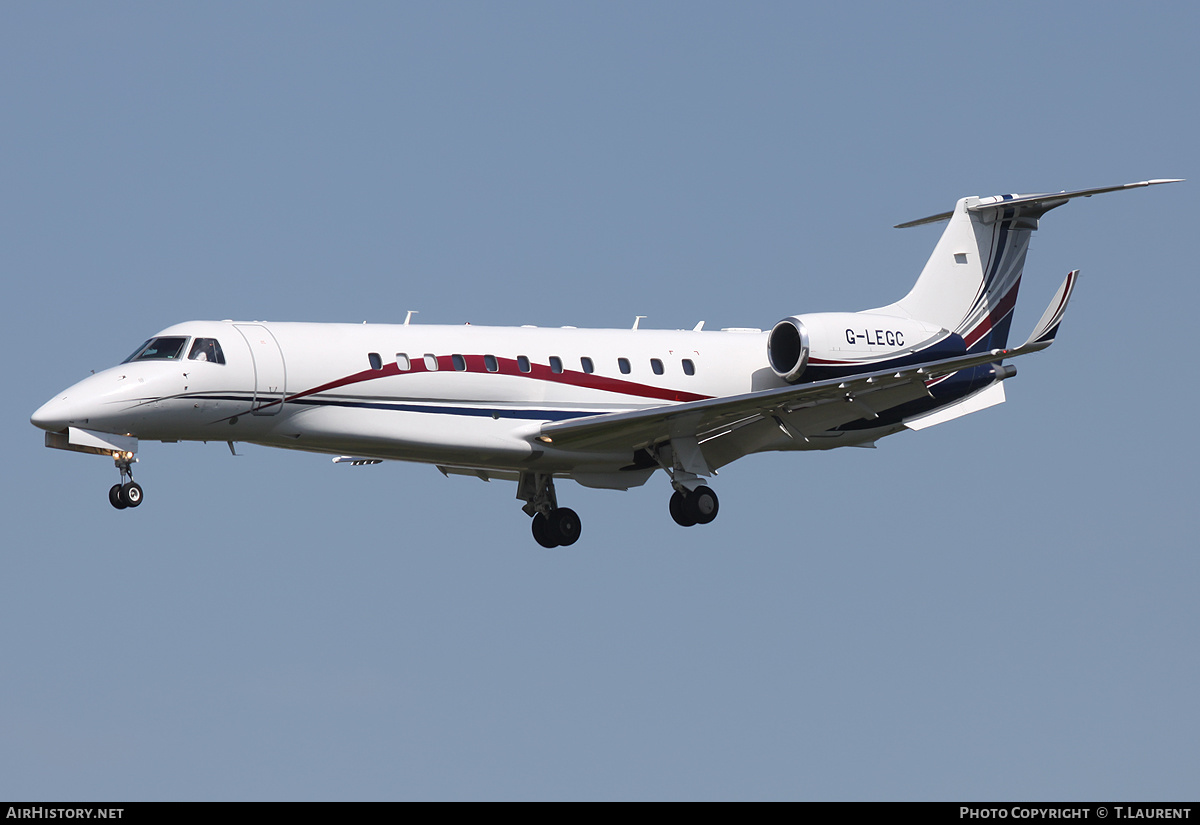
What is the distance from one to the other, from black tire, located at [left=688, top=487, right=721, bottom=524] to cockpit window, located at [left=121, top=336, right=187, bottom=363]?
939 cm

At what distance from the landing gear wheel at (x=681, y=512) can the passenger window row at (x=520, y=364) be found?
7.80ft

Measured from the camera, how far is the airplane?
26.9 meters

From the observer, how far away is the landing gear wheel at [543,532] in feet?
106

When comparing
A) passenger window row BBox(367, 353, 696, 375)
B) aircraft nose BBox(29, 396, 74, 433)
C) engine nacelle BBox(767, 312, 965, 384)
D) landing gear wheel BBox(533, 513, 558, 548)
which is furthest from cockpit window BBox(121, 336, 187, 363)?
engine nacelle BBox(767, 312, 965, 384)

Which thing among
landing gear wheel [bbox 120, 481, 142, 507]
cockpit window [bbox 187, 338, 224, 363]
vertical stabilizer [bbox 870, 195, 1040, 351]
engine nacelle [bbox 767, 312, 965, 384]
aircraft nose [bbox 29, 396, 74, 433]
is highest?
vertical stabilizer [bbox 870, 195, 1040, 351]

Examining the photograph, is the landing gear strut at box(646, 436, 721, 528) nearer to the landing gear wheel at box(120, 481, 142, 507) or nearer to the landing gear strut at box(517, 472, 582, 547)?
the landing gear strut at box(517, 472, 582, 547)

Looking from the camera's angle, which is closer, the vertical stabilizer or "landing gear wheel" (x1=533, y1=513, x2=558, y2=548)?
"landing gear wheel" (x1=533, y1=513, x2=558, y2=548)

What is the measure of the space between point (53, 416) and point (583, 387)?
914 cm

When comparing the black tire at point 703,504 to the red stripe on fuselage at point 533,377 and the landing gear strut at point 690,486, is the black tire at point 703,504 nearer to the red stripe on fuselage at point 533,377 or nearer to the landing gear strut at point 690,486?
the landing gear strut at point 690,486

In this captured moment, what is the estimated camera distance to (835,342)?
105 ft

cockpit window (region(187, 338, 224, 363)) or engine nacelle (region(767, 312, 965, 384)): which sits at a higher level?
engine nacelle (region(767, 312, 965, 384))

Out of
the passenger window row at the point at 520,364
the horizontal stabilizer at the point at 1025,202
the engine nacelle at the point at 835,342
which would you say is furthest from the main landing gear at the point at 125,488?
the horizontal stabilizer at the point at 1025,202

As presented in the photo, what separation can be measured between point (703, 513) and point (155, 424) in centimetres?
982
